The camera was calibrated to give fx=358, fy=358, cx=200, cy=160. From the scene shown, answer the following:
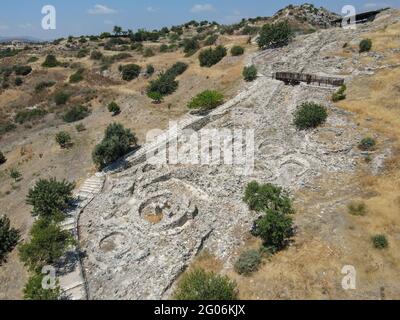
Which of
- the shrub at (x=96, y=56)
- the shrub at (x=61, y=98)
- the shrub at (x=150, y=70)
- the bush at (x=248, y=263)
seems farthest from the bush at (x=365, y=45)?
→ the shrub at (x=96, y=56)

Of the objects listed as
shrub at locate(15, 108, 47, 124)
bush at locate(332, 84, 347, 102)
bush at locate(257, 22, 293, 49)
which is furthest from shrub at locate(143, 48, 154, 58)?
bush at locate(332, 84, 347, 102)

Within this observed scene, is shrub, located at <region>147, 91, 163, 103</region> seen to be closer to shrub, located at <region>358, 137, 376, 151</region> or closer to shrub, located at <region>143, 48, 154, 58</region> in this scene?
shrub, located at <region>358, 137, 376, 151</region>

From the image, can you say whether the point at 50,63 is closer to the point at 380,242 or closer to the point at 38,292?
the point at 38,292

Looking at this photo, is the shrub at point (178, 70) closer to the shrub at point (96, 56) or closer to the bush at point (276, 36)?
the bush at point (276, 36)

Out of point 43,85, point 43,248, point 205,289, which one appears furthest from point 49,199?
point 43,85

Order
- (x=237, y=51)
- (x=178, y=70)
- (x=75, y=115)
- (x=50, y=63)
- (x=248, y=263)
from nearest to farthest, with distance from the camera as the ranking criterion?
(x=248, y=263)
(x=75, y=115)
(x=237, y=51)
(x=178, y=70)
(x=50, y=63)

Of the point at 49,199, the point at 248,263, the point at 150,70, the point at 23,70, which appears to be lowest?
the point at 248,263

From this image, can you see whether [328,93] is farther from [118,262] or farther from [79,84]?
[79,84]
